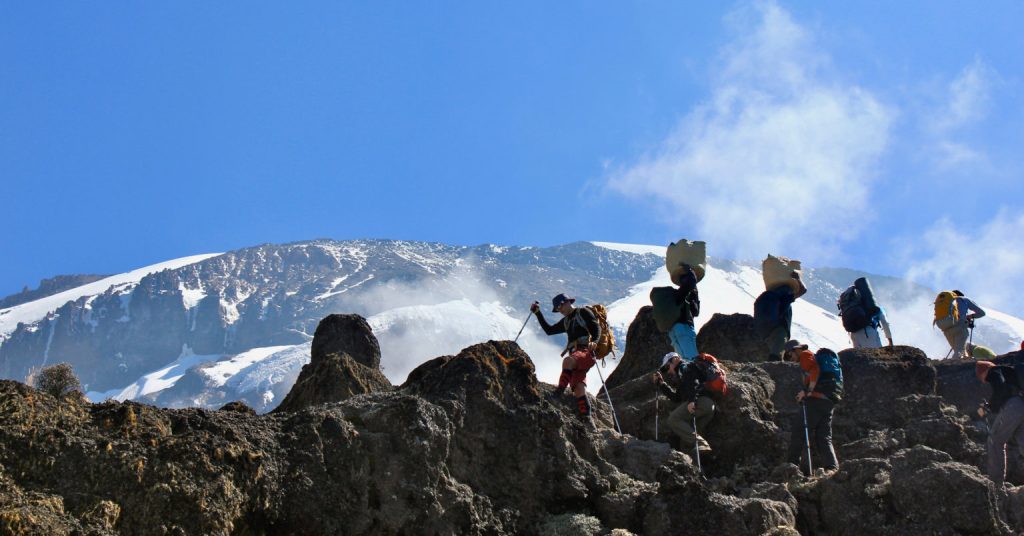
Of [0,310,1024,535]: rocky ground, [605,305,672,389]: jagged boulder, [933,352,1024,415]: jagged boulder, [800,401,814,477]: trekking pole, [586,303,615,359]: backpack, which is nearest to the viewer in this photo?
[0,310,1024,535]: rocky ground

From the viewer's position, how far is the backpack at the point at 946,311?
2427 cm

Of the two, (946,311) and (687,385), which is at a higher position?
(946,311)

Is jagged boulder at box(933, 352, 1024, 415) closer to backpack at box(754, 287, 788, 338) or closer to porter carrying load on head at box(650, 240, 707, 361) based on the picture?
backpack at box(754, 287, 788, 338)

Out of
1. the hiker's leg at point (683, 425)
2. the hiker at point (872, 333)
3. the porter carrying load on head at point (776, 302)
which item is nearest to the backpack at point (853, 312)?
the hiker at point (872, 333)

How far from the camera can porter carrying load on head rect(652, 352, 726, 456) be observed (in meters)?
15.1

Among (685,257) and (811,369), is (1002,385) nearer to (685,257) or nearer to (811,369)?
(811,369)

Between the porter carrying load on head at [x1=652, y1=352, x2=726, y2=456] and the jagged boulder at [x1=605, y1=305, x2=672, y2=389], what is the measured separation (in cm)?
548

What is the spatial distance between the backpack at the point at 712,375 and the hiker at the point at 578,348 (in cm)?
154

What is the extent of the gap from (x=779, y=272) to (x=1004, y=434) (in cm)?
575

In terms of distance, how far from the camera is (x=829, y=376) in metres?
15.3

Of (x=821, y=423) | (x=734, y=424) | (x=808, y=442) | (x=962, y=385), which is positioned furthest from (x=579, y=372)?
(x=962, y=385)

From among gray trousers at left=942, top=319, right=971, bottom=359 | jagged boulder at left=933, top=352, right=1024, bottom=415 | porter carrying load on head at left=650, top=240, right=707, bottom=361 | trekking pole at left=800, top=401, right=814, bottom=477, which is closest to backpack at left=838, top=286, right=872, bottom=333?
jagged boulder at left=933, top=352, right=1024, bottom=415

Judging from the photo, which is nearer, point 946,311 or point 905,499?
point 905,499

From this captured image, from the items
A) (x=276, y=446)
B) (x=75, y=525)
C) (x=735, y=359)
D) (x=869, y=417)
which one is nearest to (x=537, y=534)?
(x=276, y=446)
